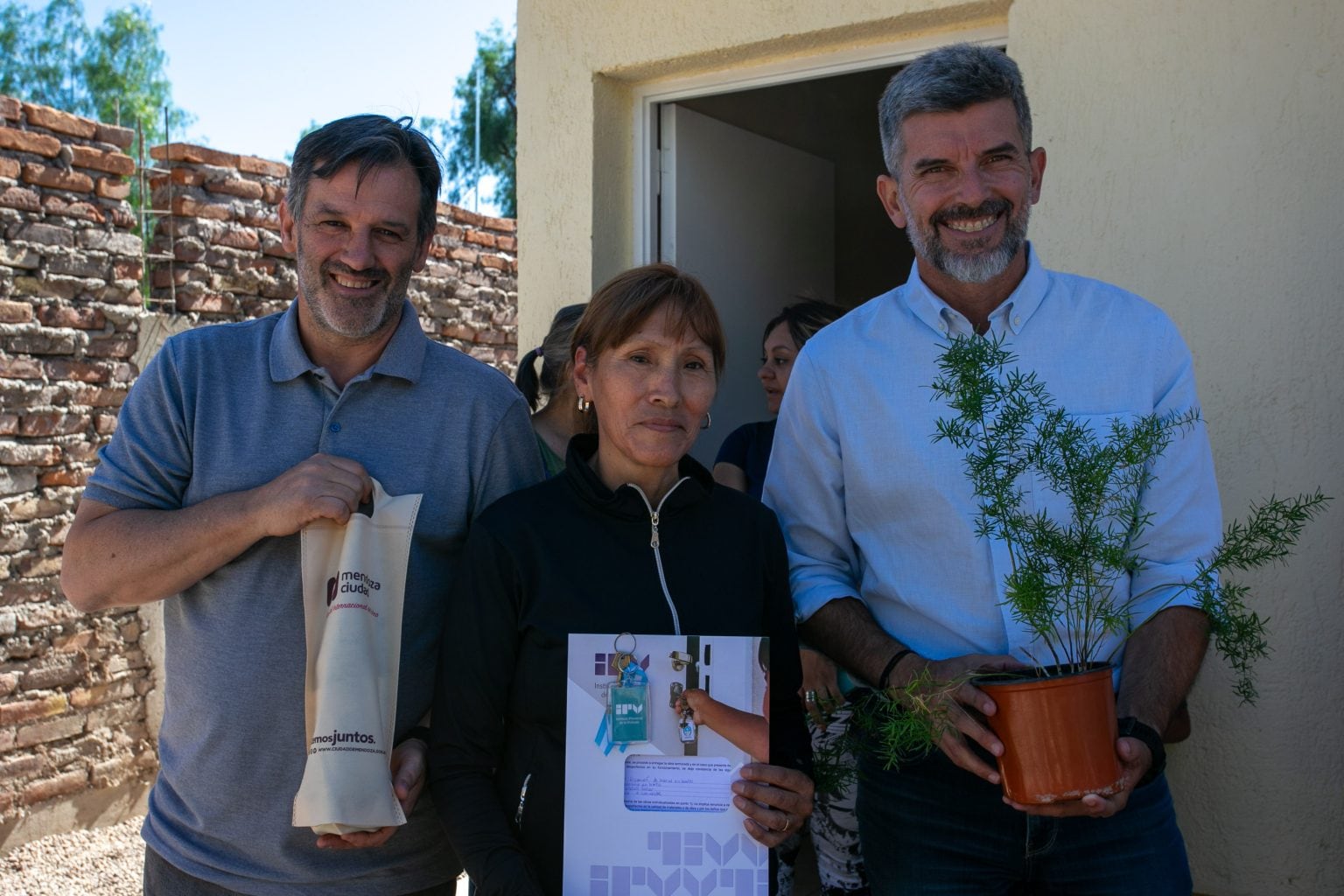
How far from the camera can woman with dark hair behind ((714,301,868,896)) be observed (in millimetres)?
2671

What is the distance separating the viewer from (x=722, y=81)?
419 centimetres

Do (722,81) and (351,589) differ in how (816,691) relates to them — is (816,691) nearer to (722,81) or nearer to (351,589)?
(351,589)

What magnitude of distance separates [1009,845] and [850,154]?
4.83 metres

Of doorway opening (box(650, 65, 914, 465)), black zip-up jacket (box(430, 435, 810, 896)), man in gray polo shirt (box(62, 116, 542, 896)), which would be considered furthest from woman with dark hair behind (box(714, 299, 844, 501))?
black zip-up jacket (box(430, 435, 810, 896))

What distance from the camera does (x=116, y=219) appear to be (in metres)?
5.42

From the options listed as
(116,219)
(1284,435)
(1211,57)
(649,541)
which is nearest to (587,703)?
(649,541)

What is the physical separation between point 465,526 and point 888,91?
119cm

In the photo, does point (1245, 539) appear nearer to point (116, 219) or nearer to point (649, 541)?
point (649, 541)

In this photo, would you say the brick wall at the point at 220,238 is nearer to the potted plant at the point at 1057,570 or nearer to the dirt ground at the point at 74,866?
the dirt ground at the point at 74,866

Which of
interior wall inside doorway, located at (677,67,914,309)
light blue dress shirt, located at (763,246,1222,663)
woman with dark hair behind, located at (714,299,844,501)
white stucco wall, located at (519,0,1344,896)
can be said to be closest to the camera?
light blue dress shirt, located at (763,246,1222,663)

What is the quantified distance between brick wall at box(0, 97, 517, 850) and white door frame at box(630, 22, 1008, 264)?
259 centimetres

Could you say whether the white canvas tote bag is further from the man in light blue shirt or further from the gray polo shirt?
the man in light blue shirt

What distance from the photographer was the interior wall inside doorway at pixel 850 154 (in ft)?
18.8

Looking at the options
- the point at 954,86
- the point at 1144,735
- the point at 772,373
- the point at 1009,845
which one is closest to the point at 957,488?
the point at 1144,735
